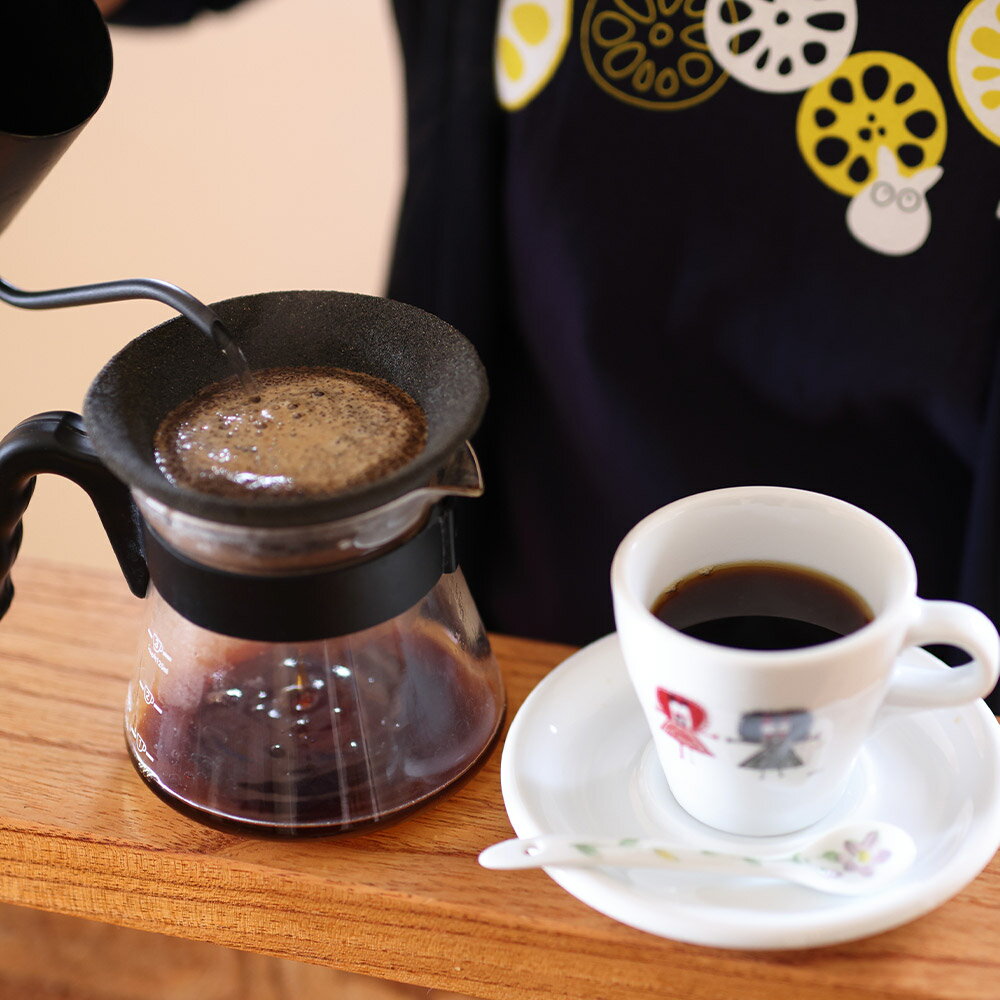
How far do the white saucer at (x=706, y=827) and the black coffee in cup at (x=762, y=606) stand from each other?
82 mm

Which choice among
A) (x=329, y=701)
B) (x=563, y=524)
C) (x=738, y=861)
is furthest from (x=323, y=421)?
(x=563, y=524)

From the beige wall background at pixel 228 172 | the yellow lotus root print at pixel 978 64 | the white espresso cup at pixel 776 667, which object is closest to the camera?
the white espresso cup at pixel 776 667

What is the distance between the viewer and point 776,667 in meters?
0.42

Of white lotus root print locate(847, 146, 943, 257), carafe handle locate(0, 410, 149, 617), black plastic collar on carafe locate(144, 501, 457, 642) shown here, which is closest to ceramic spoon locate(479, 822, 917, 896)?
black plastic collar on carafe locate(144, 501, 457, 642)

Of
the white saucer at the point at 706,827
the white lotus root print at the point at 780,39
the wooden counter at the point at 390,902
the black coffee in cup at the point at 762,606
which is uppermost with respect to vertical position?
the white lotus root print at the point at 780,39

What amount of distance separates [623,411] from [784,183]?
0.17 metres

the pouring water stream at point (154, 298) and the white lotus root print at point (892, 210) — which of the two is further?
the white lotus root print at point (892, 210)

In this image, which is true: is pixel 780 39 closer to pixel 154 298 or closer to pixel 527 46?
pixel 527 46

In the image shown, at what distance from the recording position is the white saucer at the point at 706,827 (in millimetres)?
446

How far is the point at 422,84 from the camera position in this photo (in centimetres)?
69

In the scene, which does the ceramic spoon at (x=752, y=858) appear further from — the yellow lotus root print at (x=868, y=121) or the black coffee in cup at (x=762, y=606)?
the yellow lotus root print at (x=868, y=121)

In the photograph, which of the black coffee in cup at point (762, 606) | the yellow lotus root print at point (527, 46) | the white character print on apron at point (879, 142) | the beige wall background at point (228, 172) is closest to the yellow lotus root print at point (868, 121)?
the white character print on apron at point (879, 142)

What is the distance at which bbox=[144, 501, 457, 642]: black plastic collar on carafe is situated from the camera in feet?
1.49

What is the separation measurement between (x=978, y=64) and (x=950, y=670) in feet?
1.06
